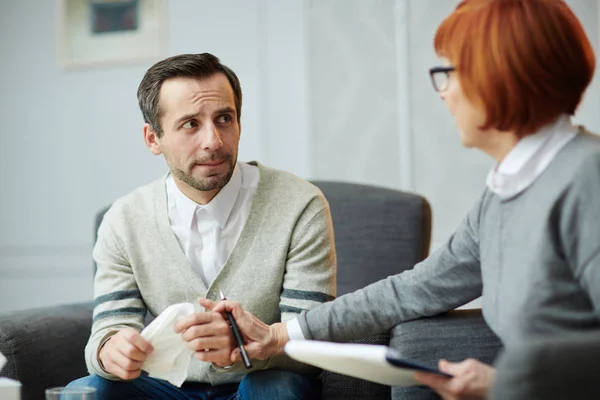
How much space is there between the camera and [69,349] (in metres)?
2.02

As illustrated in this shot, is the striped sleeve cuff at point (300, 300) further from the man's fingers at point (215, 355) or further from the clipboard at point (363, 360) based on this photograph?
the clipboard at point (363, 360)

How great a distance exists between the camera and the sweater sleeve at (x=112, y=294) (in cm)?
173

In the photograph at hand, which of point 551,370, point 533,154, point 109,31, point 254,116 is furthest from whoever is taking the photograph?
point 109,31

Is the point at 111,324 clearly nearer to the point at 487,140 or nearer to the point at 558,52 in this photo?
the point at 487,140

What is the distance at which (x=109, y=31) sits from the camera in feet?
13.6

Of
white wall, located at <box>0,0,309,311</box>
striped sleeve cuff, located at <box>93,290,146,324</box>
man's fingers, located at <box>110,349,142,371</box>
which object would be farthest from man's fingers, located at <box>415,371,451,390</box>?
white wall, located at <box>0,0,309,311</box>

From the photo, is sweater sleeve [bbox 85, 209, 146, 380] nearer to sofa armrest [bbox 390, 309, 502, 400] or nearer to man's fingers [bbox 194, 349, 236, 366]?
man's fingers [bbox 194, 349, 236, 366]

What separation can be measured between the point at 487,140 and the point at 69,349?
1260 mm

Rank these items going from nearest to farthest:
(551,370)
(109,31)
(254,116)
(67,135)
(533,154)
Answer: (551,370) < (533,154) < (254,116) < (109,31) < (67,135)

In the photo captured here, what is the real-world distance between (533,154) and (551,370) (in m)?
0.42

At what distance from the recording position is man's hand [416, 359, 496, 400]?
3.85ft

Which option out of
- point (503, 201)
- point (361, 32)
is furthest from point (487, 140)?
point (361, 32)

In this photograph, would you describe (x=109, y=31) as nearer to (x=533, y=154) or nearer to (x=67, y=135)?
(x=67, y=135)

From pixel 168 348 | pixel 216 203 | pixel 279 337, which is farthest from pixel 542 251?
pixel 216 203
